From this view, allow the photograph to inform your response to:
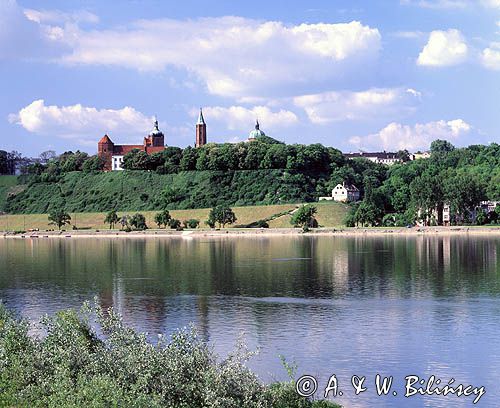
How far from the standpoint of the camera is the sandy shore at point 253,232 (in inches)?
4636

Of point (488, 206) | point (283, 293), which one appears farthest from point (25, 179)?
point (283, 293)

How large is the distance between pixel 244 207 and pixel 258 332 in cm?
11141

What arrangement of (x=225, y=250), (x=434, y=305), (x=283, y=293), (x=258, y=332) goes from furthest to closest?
(x=225, y=250)
(x=283, y=293)
(x=434, y=305)
(x=258, y=332)

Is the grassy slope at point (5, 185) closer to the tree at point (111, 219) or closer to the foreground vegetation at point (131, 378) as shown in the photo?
the tree at point (111, 219)

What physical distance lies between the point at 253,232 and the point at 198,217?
1817 cm

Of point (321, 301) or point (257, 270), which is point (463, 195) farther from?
point (321, 301)

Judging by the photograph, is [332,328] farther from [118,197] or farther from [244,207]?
[118,197]

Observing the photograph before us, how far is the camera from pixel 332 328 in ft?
125

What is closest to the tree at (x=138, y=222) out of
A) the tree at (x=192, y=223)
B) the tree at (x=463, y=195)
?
the tree at (x=192, y=223)

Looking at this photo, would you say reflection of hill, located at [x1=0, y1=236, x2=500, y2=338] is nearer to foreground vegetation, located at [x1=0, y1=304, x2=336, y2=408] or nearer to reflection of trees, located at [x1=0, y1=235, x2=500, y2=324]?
reflection of trees, located at [x1=0, y1=235, x2=500, y2=324]

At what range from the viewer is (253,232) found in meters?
130

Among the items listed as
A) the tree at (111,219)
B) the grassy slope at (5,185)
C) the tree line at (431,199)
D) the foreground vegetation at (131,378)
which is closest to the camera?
the foreground vegetation at (131,378)

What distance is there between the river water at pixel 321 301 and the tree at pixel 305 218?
126 ft

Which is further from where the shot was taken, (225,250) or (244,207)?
(244,207)
